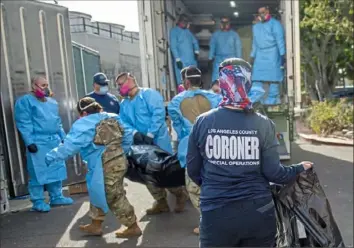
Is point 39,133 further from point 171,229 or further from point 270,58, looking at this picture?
point 270,58

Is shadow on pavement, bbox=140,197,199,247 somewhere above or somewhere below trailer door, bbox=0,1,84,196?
below

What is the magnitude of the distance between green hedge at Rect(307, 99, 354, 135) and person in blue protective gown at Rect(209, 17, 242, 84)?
3.94 meters

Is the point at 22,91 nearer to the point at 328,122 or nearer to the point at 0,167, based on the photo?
the point at 0,167

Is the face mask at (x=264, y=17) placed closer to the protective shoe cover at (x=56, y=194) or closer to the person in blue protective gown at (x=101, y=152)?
the person in blue protective gown at (x=101, y=152)

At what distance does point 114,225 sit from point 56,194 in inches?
40.0

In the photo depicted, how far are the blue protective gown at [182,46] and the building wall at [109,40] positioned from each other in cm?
133

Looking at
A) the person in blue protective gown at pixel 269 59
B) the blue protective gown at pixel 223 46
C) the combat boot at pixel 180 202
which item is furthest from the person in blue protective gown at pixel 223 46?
the combat boot at pixel 180 202

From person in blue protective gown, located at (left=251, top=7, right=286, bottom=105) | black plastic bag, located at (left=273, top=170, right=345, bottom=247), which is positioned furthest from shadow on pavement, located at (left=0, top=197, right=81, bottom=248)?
person in blue protective gown, located at (left=251, top=7, right=286, bottom=105)

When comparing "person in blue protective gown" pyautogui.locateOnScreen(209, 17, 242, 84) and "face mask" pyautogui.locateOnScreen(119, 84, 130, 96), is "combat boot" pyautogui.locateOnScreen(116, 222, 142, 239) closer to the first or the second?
"face mask" pyautogui.locateOnScreen(119, 84, 130, 96)

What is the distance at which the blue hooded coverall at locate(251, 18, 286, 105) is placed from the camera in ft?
19.6

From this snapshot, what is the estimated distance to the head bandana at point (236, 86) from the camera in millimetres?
1947

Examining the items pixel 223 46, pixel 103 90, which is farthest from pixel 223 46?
pixel 103 90

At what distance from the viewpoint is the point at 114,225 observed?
404 centimetres

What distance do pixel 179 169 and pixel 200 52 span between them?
3816 millimetres
